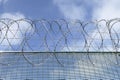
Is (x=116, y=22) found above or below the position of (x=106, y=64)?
below

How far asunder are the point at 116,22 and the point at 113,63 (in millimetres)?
31277

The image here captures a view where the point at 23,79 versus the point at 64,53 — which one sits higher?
the point at 64,53

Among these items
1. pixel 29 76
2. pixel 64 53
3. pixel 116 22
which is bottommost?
pixel 116 22

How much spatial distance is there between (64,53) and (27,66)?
7.16 metres

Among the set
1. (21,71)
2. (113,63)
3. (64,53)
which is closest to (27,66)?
(21,71)

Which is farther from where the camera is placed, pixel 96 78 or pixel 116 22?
pixel 96 78

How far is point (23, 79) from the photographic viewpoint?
58.8m

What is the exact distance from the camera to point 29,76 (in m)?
59.7

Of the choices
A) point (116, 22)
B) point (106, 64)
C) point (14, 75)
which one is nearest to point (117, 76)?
point (106, 64)

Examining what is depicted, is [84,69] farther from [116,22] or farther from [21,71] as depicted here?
[116,22]

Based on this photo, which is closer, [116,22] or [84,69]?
[116,22]

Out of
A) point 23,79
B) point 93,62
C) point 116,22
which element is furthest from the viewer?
point 93,62

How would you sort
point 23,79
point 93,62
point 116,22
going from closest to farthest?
point 116,22 → point 23,79 → point 93,62

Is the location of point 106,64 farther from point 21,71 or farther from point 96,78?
A: point 21,71
